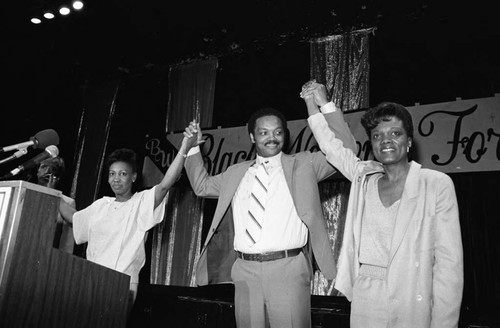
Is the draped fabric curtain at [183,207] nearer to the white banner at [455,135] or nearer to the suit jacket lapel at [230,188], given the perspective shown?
the white banner at [455,135]

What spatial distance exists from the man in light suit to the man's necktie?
0.01 metres

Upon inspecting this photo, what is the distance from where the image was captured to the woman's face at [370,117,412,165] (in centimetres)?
225

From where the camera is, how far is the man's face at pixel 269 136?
2861 mm

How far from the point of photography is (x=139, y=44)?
608 centimetres

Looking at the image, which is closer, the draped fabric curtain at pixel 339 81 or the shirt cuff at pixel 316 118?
the shirt cuff at pixel 316 118

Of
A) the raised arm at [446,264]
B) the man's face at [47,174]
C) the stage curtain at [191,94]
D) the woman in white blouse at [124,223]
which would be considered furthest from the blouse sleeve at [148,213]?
the stage curtain at [191,94]

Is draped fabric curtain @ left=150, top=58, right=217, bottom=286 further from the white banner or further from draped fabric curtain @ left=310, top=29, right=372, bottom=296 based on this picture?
the white banner

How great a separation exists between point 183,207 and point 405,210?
414 cm

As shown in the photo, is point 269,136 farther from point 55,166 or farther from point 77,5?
point 77,5

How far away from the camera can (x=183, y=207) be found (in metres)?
5.88

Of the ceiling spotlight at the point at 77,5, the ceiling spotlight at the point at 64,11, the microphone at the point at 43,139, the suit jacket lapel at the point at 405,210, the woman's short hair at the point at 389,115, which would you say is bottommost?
the suit jacket lapel at the point at 405,210

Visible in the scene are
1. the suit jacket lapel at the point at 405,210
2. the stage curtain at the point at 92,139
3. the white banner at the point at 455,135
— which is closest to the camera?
the suit jacket lapel at the point at 405,210

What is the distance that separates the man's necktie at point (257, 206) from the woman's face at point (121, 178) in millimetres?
1106

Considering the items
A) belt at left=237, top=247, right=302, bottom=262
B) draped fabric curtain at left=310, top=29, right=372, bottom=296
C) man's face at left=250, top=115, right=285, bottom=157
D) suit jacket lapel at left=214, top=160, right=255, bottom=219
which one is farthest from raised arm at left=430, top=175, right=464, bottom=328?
draped fabric curtain at left=310, top=29, right=372, bottom=296
